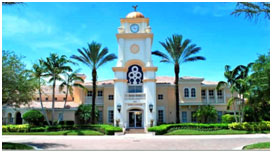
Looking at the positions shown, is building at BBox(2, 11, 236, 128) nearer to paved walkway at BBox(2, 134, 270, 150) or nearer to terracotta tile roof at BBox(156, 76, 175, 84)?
terracotta tile roof at BBox(156, 76, 175, 84)

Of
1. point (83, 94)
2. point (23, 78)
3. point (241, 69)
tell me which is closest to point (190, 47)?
point (241, 69)

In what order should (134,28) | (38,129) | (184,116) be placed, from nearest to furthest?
1. (38,129)
2. (134,28)
3. (184,116)

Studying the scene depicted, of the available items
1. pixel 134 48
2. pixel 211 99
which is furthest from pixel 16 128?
pixel 211 99

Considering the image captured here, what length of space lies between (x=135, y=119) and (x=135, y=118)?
0.37 ft

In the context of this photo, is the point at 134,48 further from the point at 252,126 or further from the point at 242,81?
the point at 252,126

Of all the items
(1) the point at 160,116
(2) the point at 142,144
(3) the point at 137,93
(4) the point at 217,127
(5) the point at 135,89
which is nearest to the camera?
(2) the point at 142,144

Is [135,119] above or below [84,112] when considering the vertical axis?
below

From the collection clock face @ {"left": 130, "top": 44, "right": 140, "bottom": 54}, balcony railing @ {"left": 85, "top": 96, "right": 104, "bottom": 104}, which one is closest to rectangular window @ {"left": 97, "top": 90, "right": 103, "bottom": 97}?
balcony railing @ {"left": 85, "top": 96, "right": 104, "bottom": 104}

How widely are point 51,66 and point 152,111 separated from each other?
1242 centimetres

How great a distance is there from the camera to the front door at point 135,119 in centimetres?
2752

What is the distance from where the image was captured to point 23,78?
13.7 m

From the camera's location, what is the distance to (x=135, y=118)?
90.3 ft

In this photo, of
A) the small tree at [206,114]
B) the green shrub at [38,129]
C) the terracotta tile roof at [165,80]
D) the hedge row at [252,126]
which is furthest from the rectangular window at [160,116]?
the green shrub at [38,129]

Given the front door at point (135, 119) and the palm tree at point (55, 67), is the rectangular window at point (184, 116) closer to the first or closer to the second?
the front door at point (135, 119)
